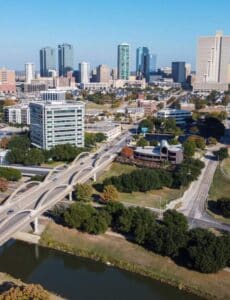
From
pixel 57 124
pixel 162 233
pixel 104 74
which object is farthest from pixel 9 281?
pixel 104 74

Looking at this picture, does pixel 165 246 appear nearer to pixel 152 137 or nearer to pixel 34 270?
pixel 34 270

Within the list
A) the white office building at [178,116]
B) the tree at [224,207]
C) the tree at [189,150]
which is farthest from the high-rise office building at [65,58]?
the tree at [224,207]

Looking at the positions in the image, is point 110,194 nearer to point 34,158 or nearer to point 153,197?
point 153,197

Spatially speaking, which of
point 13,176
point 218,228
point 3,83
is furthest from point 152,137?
point 3,83

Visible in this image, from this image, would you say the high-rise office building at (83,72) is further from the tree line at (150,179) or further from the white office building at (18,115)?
the tree line at (150,179)

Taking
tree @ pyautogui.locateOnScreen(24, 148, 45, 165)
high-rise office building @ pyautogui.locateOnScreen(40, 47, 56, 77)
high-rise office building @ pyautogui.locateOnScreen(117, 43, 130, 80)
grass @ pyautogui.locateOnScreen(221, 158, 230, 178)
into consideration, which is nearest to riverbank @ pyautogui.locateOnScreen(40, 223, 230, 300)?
tree @ pyautogui.locateOnScreen(24, 148, 45, 165)

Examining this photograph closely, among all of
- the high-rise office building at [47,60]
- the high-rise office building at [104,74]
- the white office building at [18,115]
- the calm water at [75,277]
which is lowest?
the calm water at [75,277]
